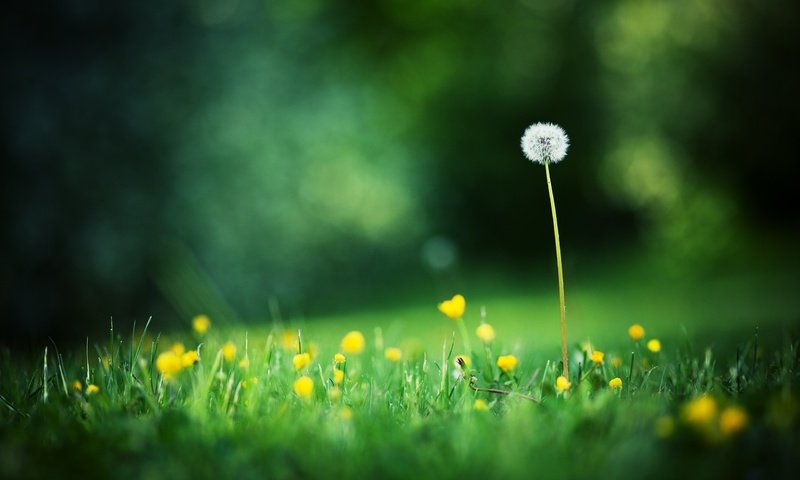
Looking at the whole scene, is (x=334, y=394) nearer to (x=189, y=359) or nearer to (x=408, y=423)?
(x=408, y=423)

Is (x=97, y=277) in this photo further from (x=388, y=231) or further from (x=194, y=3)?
(x=388, y=231)

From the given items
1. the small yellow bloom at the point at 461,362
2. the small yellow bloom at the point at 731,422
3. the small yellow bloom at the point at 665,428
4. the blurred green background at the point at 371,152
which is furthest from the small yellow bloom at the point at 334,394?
the blurred green background at the point at 371,152

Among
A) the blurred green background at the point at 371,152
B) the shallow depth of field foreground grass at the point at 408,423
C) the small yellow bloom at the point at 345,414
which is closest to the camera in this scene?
the shallow depth of field foreground grass at the point at 408,423

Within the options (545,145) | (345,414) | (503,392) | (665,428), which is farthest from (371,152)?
(665,428)

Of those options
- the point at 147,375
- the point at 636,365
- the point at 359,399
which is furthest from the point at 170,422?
the point at 636,365

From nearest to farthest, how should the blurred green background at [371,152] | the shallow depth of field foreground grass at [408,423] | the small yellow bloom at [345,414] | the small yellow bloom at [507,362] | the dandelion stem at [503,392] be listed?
the shallow depth of field foreground grass at [408,423]
the small yellow bloom at [345,414]
the dandelion stem at [503,392]
the small yellow bloom at [507,362]
the blurred green background at [371,152]

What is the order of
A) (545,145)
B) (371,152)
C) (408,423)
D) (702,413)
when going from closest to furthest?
(702,413), (408,423), (545,145), (371,152)

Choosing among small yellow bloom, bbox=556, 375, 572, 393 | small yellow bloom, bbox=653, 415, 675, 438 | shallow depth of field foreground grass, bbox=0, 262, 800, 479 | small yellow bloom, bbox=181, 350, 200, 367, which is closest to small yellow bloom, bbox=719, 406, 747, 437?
shallow depth of field foreground grass, bbox=0, 262, 800, 479

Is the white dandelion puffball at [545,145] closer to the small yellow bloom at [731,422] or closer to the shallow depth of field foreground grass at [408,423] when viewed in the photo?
the shallow depth of field foreground grass at [408,423]

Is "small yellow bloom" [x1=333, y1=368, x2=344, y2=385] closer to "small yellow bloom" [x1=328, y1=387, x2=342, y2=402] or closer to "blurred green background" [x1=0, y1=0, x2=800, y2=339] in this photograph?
"small yellow bloom" [x1=328, y1=387, x2=342, y2=402]

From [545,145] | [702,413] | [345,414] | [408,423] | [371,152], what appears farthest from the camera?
[371,152]
